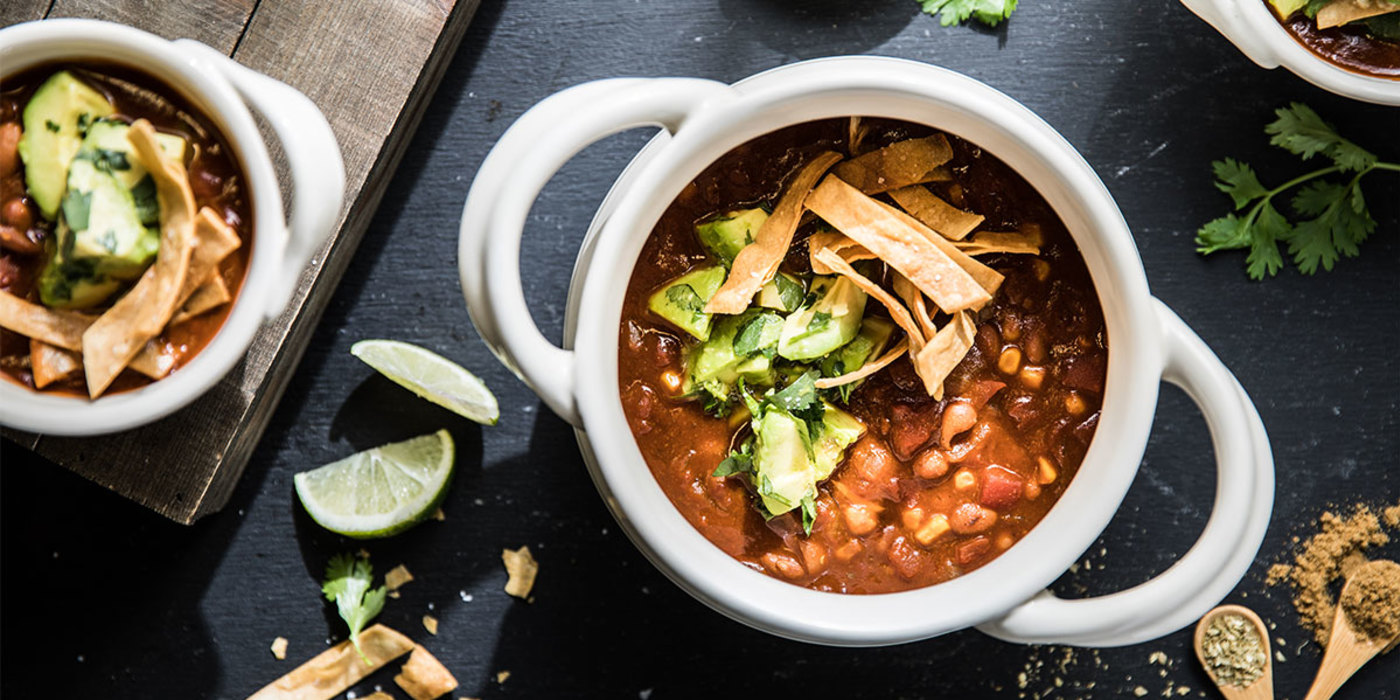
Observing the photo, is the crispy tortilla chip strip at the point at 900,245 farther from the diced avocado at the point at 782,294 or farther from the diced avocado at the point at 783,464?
the diced avocado at the point at 783,464

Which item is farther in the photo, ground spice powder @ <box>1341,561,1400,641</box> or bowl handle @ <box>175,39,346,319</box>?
ground spice powder @ <box>1341,561,1400,641</box>

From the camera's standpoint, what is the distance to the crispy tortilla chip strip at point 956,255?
1.47 metres

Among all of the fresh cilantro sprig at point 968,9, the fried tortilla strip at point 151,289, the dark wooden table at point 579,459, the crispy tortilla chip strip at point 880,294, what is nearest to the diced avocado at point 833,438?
the crispy tortilla chip strip at point 880,294

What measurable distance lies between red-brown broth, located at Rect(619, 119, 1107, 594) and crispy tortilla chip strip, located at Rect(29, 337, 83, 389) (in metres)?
0.70

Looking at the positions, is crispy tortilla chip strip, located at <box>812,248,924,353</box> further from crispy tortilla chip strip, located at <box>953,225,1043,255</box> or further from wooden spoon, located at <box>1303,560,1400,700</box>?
wooden spoon, located at <box>1303,560,1400,700</box>

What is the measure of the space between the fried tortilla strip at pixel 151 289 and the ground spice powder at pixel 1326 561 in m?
1.80

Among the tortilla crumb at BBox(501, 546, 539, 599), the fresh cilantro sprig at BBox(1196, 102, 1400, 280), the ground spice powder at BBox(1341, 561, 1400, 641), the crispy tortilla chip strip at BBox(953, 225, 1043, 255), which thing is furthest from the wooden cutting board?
the ground spice powder at BBox(1341, 561, 1400, 641)

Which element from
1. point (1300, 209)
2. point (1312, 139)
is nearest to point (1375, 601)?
point (1300, 209)

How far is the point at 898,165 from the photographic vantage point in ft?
4.83

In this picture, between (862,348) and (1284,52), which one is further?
(1284,52)

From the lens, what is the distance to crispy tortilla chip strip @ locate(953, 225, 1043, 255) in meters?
1.48

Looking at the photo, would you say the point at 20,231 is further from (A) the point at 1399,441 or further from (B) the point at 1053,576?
(A) the point at 1399,441

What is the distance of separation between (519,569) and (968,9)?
1.20 m

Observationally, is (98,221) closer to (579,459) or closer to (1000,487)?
(579,459)
